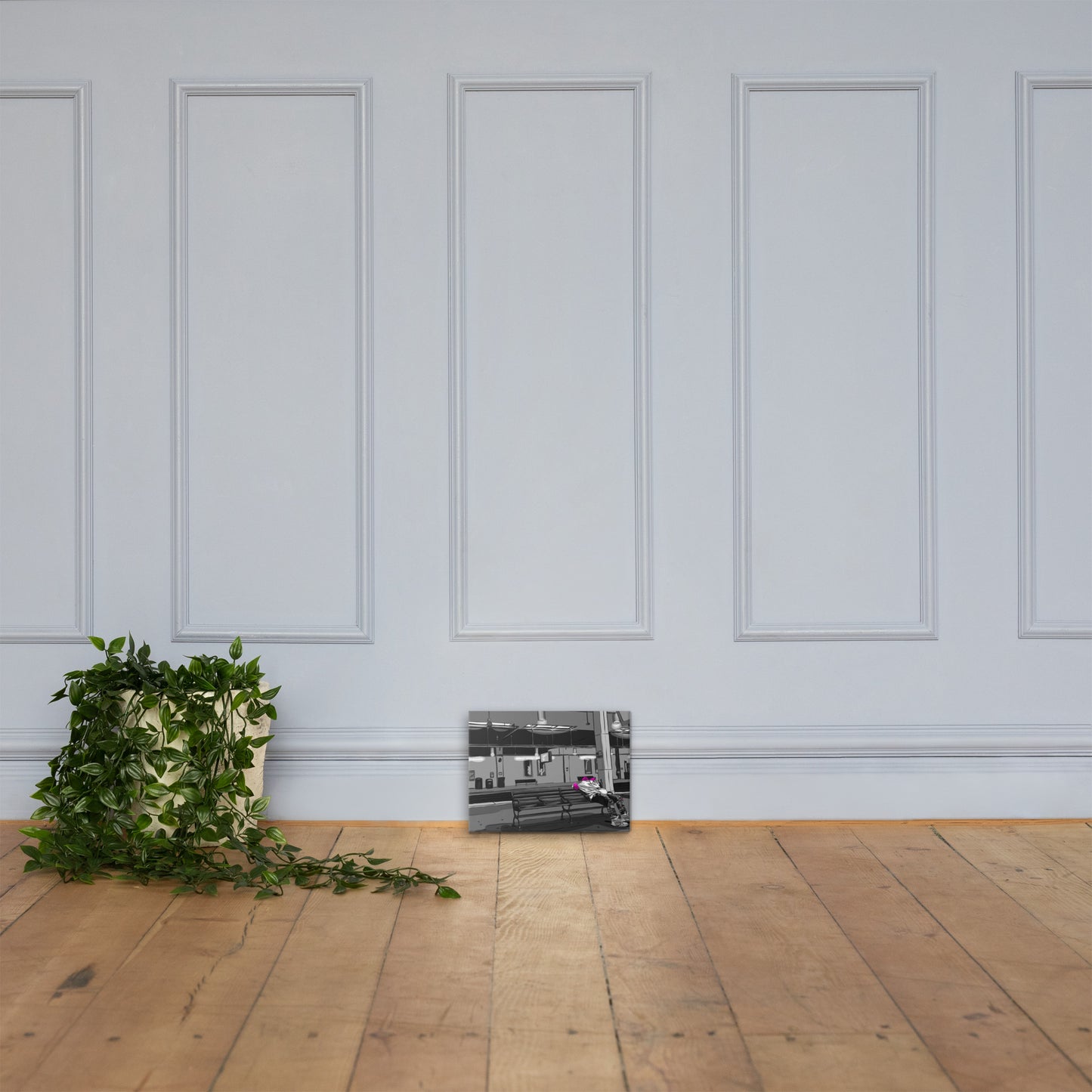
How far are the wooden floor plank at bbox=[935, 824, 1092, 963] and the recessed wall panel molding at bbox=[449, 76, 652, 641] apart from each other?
0.76 metres

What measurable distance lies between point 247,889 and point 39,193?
4.89ft

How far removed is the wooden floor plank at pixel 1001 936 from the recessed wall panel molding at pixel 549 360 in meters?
0.67

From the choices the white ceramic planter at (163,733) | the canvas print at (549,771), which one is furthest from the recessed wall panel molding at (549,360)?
the white ceramic planter at (163,733)

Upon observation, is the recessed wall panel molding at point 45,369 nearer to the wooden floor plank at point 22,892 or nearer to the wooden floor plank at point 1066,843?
the wooden floor plank at point 22,892

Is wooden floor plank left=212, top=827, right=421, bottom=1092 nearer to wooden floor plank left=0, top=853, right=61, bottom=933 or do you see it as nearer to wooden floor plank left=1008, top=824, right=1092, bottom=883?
wooden floor plank left=0, top=853, right=61, bottom=933

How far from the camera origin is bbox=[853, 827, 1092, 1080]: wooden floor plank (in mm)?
1119

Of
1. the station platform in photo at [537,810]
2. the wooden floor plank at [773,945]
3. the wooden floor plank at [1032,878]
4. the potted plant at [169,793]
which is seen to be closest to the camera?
the wooden floor plank at [773,945]

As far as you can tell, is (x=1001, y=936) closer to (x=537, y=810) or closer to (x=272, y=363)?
(x=537, y=810)

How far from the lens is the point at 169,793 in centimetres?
161

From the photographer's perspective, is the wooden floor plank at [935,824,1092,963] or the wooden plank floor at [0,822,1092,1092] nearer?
the wooden plank floor at [0,822,1092,1092]

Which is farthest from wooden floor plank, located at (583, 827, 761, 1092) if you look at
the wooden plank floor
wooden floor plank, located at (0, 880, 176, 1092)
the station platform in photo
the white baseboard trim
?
wooden floor plank, located at (0, 880, 176, 1092)

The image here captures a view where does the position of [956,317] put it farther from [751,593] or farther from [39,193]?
[39,193]

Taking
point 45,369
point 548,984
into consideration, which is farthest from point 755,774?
point 45,369

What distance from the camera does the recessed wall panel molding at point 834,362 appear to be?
1.91 meters
